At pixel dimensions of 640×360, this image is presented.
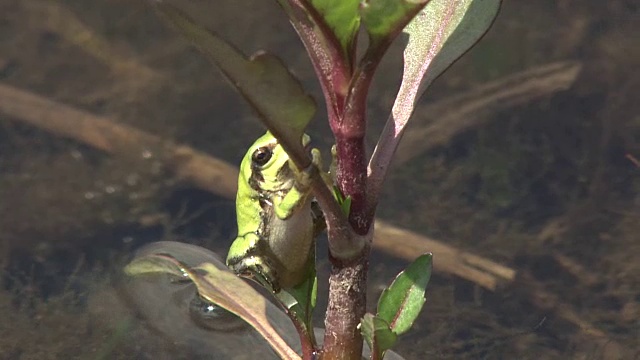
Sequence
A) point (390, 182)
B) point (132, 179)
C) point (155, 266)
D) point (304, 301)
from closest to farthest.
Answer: point (304, 301) → point (155, 266) → point (390, 182) → point (132, 179)

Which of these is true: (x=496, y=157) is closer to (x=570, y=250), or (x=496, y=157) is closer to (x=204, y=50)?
(x=570, y=250)

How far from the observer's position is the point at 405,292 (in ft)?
6.70

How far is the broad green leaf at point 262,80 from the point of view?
1.54 meters

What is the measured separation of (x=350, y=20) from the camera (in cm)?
173

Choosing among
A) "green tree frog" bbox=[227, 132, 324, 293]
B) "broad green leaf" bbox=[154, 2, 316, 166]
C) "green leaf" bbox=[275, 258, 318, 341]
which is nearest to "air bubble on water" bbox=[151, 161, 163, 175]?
"green tree frog" bbox=[227, 132, 324, 293]

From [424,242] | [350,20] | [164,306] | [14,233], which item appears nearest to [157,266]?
[164,306]

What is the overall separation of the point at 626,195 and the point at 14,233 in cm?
240

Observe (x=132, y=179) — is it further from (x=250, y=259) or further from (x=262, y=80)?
(x=262, y=80)

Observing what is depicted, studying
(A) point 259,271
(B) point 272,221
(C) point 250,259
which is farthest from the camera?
(B) point 272,221

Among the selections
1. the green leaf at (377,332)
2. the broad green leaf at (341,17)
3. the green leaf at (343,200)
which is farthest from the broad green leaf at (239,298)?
the broad green leaf at (341,17)

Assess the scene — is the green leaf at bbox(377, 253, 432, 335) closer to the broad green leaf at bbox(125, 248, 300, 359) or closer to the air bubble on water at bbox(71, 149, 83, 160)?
the broad green leaf at bbox(125, 248, 300, 359)

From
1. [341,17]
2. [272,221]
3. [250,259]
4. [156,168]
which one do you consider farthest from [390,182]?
[341,17]

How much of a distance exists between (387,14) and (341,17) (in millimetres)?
93

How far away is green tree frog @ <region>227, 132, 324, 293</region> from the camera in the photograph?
7.38 ft
